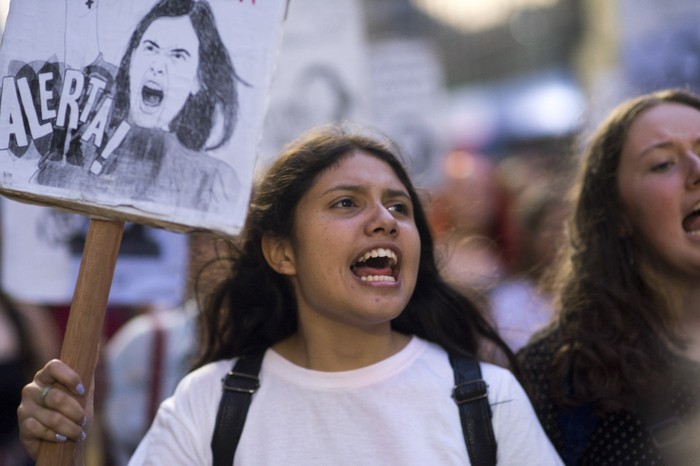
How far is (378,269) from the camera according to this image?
7.89 ft

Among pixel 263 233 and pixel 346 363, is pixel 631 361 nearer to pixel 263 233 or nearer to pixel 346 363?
pixel 346 363

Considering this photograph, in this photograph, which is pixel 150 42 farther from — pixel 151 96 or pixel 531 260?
pixel 531 260

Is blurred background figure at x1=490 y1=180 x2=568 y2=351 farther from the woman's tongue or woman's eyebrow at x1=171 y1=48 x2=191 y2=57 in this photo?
woman's eyebrow at x1=171 y1=48 x2=191 y2=57

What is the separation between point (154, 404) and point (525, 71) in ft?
77.5

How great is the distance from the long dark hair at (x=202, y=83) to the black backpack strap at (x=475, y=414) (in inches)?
33.6

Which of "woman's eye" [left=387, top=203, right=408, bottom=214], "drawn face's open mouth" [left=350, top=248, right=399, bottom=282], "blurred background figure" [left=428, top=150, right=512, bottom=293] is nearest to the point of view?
"drawn face's open mouth" [left=350, top=248, right=399, bottom=282]

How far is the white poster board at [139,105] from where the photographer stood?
6.46 ft

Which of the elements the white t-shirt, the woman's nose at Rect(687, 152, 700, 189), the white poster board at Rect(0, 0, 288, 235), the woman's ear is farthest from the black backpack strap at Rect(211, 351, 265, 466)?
the woman's nose at Rect(687, 152, 700, 189)

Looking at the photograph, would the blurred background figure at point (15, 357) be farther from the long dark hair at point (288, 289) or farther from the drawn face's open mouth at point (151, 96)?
the drawn face's open mouth at point (151, 96)

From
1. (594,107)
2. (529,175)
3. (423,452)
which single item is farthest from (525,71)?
(423,452)

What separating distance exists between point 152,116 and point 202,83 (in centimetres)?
13

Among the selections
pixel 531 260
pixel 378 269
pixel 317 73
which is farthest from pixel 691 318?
pixel 317 73

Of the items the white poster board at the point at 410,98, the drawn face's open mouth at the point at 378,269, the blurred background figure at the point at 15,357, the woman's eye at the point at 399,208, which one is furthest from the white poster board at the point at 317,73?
the drawn face's open mouth at the point at 378,269

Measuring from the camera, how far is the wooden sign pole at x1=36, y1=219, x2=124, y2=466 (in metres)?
2.04
